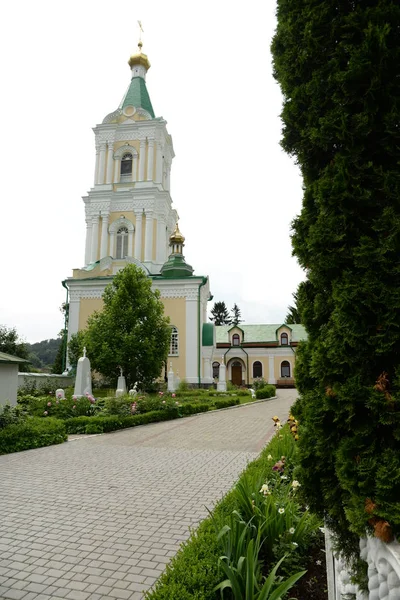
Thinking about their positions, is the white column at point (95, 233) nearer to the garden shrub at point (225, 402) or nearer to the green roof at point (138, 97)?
the green roof at point (138, 97)

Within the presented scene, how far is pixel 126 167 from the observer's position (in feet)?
115

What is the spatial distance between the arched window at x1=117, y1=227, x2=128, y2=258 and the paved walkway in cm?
2496

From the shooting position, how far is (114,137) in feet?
114

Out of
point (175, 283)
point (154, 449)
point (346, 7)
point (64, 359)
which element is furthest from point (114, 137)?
point (346, 7)

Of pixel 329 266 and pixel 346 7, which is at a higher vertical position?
pixel 346 7

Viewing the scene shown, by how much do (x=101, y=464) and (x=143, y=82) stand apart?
38804 mm

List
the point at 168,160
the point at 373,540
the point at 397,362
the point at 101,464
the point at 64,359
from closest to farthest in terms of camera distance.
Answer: the point at 373,540 < the point at 397,362 < the point at 101,464 < the point at 64,359 < the point at 168,160

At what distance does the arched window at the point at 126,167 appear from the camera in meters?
34.8

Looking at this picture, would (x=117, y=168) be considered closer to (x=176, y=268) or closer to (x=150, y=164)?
(x=150, y=164)

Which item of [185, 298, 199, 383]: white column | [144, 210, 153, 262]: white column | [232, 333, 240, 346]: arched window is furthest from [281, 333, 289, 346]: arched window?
[144, 210, 153, 262]: white column

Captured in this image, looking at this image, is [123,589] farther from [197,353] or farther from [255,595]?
[197,353]

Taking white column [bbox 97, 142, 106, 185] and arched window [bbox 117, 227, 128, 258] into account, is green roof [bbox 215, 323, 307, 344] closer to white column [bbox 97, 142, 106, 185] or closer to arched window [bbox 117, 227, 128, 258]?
arched window [bbox 117, 227, 128, 258]

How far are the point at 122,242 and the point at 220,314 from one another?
147ft

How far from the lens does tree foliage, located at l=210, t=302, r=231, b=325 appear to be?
250 feet
